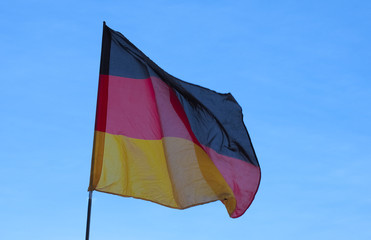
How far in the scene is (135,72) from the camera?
1530 centimetres

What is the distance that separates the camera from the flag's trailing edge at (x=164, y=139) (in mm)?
14344

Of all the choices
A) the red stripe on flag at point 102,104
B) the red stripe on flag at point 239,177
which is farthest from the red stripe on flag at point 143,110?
the red stripe on flag at point 239,177

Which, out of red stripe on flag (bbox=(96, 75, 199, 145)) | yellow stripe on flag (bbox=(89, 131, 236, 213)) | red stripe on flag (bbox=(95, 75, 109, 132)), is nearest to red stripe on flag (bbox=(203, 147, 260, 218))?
yellow stripe on flag (bbox=(89, 131, 236, 213))

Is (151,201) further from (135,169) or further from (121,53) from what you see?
(121,53)

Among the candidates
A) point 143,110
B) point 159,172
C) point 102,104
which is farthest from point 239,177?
point 102,104

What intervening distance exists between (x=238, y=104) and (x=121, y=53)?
3.12m

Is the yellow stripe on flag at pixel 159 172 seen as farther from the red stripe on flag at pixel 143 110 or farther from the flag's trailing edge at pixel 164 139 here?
the red stripe on flag at pixel 143 110

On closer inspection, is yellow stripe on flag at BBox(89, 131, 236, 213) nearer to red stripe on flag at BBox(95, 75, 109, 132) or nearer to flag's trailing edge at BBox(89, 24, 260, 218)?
flag's trailing edge at BBox(89, 24, 260, 218)

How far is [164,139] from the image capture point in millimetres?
15148

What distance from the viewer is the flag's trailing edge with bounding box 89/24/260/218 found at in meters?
14.3

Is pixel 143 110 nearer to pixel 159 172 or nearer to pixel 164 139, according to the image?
pixel 164 139

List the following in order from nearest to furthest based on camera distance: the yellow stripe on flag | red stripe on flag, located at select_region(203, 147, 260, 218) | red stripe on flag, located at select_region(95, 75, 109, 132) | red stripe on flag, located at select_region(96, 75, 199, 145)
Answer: the yellow stripe on flag, red stripe on flag, located at select_region(95, 75, 109, 132), red stripe on flag, located at select_region(96, 75, 199, 145), red stripe on flag, located at select_region(203, 147, 260, 218)

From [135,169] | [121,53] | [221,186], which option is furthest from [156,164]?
[121,53]

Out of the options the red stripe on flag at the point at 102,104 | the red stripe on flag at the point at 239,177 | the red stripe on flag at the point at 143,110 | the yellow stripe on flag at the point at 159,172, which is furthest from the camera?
the red stripe on flag at the point at 239,177
